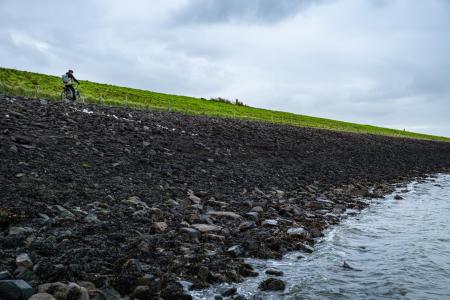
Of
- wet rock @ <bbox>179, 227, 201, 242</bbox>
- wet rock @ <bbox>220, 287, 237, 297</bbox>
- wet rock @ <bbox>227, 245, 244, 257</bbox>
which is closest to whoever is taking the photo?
wet rock @ <bbox>220, 287, 237, 297</bbox>

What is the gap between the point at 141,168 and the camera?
18.4 meters

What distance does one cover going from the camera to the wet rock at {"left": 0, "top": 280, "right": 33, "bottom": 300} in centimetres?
659

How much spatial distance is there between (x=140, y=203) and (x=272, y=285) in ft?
→ 19.7

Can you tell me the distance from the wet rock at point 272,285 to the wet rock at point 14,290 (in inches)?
160

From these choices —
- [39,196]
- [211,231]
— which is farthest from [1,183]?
[211,231]

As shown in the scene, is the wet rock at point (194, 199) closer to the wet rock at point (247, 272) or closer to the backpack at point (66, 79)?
the wet rock at point (247, 272)

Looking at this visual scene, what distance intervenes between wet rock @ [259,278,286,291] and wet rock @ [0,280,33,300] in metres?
4.06

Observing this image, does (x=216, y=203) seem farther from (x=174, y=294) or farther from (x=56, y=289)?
(x=56, y=289)

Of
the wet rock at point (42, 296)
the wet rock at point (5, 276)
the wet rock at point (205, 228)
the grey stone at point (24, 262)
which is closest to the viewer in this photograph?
the wet rock at point (42, 296)

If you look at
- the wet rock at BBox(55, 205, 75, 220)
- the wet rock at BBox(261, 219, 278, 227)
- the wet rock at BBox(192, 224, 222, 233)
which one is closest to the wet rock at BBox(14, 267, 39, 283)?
the wet rock at BBox(55, 205, 75, 220)

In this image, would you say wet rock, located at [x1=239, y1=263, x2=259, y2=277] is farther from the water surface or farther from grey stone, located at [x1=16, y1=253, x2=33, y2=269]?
grey stone, located at [x1=16, y1=253, x2=33, y2=269]

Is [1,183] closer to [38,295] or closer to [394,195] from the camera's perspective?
[38,295]

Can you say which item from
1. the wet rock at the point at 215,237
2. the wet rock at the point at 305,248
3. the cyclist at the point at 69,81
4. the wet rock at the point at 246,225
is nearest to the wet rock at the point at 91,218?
the wet rock at the point at 215,237

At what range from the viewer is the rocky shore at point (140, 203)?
8.17 metres
